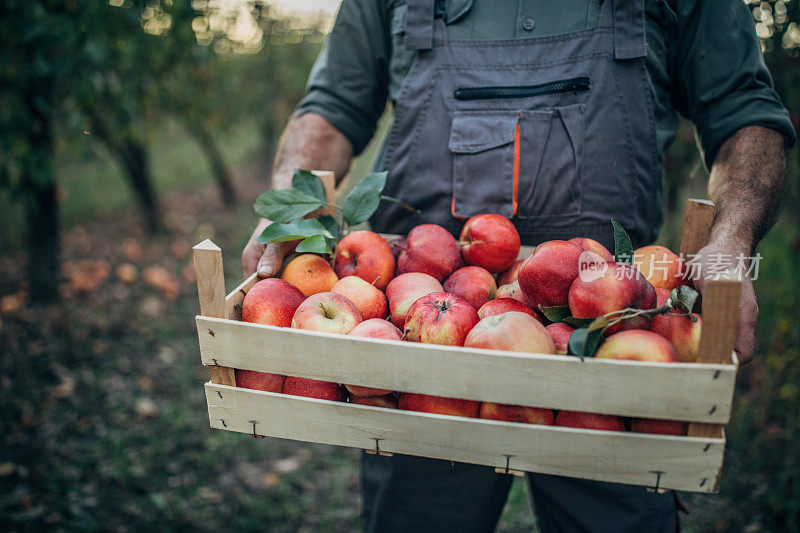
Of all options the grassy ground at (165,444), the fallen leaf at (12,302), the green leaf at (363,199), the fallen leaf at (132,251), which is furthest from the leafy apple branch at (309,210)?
the fallen leaf at (132,251)

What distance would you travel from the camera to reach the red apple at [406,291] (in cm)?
139

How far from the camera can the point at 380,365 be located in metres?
1.10

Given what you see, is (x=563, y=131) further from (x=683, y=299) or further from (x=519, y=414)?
(x=519, y=414)

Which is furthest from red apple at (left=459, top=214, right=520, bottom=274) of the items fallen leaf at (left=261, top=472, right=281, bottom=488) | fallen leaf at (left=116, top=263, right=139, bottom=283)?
fallen leaf at (left=116, top=263, right=139, bottom=283)

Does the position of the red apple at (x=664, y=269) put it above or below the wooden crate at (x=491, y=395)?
above

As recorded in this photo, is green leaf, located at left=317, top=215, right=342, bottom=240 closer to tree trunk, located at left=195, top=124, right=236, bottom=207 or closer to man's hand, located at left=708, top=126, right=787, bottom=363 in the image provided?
man's hand, located at left=708, top=126, right=787, bottom=363

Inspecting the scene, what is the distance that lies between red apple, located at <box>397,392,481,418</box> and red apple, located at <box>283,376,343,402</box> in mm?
180

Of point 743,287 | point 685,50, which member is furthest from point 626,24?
point 743,287

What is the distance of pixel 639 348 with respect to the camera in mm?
1032

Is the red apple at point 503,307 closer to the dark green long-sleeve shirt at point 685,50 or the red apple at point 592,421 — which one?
the red apple at point 592,421

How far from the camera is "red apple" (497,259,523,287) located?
1513 millimetres

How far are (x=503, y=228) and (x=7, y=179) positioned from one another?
11.3 ft

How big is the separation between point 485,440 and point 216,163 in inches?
309

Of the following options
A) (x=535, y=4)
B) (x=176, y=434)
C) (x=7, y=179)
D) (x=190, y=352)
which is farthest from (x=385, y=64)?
(x=190, y=352)
